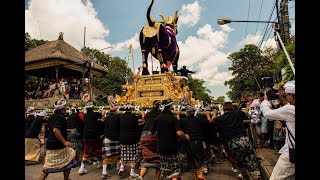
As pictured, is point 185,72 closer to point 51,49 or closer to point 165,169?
point 165,169

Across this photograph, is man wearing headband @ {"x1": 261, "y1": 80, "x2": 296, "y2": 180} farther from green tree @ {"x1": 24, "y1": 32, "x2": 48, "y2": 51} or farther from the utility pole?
green tree @ {"x1": 24, "y1": 32, "x2": 48, "y2": 51}

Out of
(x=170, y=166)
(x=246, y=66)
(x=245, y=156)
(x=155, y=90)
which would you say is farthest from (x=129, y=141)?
(x=246, y=66)

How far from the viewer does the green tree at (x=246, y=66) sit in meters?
32.7

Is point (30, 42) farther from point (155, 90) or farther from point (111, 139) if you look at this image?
point (111, 139)

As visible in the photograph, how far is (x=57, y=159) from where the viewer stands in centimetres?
529

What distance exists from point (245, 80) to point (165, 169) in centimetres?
3043

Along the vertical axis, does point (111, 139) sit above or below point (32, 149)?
above

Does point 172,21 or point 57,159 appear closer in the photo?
point 57,159

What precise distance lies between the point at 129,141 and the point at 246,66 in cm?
3068

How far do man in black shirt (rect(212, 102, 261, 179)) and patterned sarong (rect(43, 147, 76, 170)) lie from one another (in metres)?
3.57

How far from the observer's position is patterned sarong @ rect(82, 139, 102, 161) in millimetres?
7277

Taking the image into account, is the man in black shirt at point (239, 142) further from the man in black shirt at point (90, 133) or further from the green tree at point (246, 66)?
the green tree at point (246, 66)

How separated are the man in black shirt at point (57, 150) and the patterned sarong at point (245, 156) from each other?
3.69 metres

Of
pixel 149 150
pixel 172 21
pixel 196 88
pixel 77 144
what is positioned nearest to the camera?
pixel 149 150
